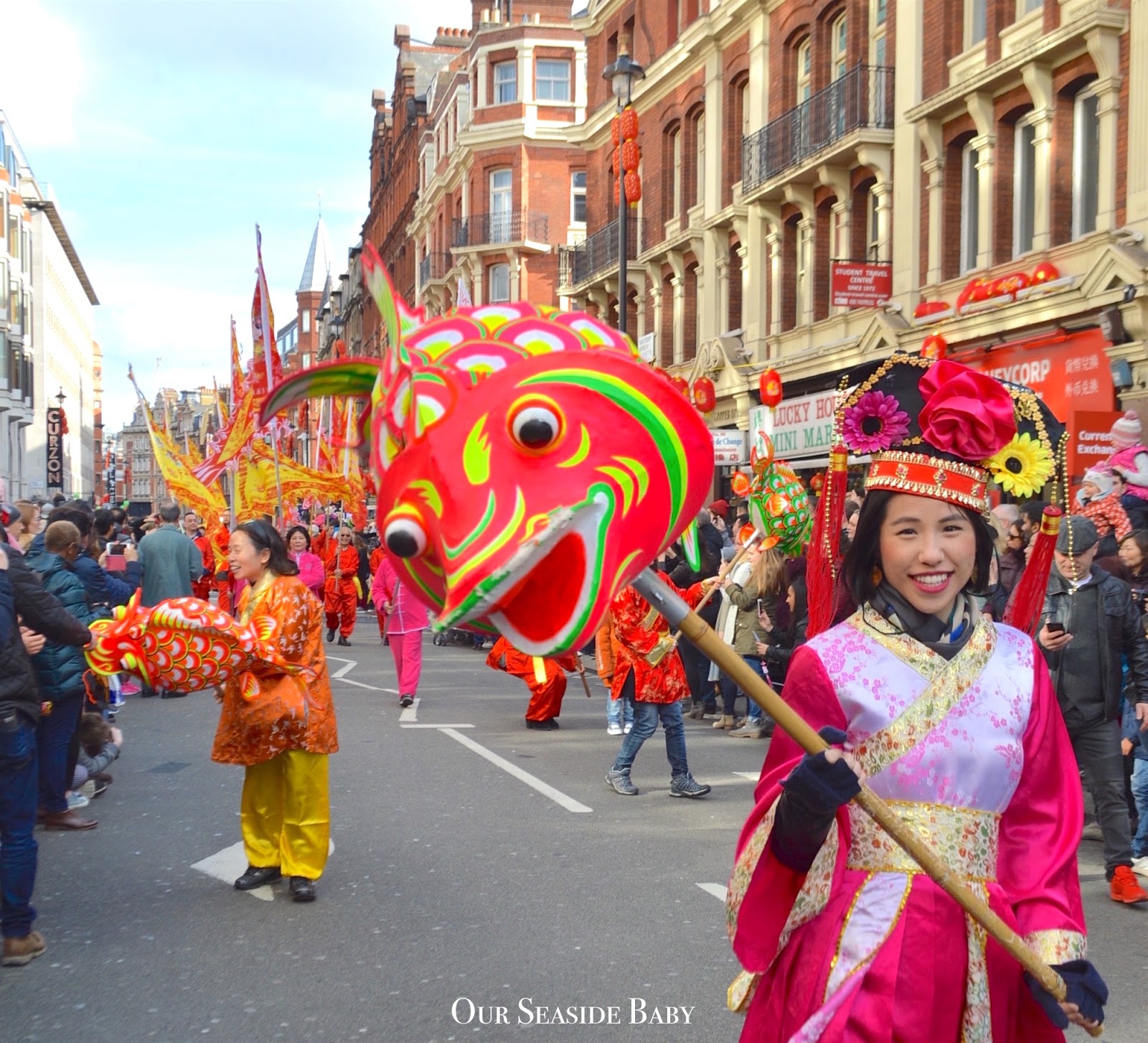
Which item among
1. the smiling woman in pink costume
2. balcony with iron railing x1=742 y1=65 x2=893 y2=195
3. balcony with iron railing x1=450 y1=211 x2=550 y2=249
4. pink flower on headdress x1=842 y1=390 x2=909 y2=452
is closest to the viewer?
the smiling woman in pink costume

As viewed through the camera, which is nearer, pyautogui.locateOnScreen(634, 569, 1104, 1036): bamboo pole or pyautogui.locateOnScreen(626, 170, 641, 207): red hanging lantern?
pyautogui.locateOnScreen(634, 569, 1104, 1036): bamboo pole

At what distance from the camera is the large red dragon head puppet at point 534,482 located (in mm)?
2178

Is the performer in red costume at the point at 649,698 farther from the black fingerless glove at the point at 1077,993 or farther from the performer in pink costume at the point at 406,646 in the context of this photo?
the black fingerless glove at the point at 1077,993

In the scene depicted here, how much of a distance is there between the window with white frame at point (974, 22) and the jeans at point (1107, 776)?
45.9 feet

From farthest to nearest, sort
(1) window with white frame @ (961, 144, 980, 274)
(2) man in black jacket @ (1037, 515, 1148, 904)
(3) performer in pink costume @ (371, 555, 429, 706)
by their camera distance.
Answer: (1) window with white frame @ (961, 144, 980, 274) < (3) performer in pink costume @ (371, 555, 429, 706) < (2) man in black jacket @ (1037, 515, 1148, 904)

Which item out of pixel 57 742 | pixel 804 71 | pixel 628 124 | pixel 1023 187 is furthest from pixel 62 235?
pixel 57 742

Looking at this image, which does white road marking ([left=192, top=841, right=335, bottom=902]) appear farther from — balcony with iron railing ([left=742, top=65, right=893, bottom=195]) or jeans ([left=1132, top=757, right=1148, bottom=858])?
balcony with iron railing ([left=742, top=65, right=893, bottom=195])

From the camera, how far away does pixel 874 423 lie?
9.68ft

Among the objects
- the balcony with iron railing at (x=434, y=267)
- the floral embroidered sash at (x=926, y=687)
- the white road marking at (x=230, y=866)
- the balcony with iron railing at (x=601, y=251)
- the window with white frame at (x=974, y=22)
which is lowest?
the white road marking at (x=230, y=866)

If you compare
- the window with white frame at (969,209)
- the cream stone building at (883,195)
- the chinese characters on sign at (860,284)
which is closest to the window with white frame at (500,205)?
the cream stone building at (883,195)

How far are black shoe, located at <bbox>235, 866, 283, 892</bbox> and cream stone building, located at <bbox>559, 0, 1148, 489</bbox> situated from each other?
4.91 m

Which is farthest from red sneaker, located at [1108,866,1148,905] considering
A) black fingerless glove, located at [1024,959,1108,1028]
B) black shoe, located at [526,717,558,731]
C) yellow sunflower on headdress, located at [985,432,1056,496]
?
black shoe, located at [526,717,558,731]

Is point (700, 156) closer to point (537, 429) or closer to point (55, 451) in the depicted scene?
point (537, 429)

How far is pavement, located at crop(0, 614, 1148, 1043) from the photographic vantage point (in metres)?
4.90
